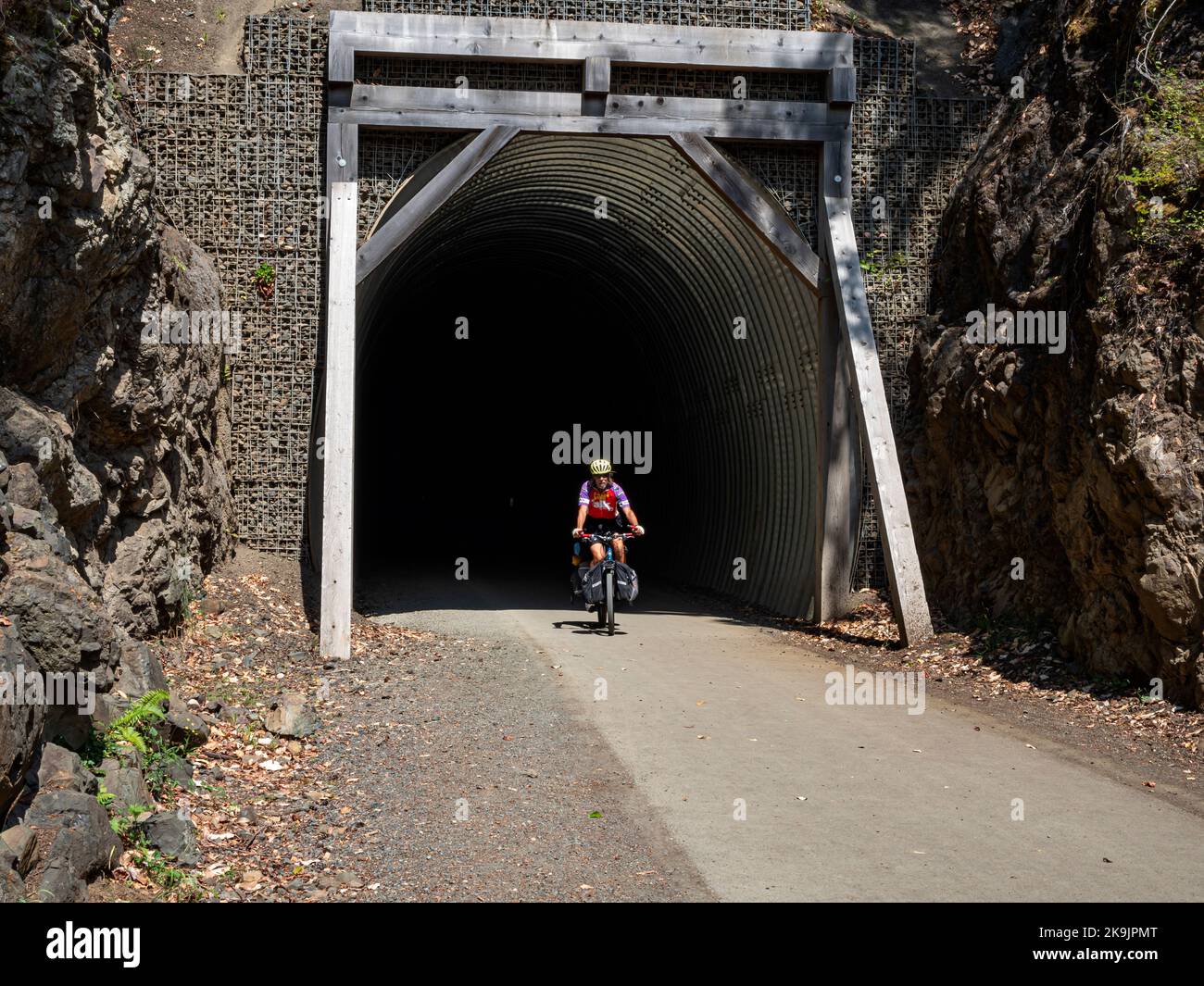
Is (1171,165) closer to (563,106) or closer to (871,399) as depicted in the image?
(871,399)

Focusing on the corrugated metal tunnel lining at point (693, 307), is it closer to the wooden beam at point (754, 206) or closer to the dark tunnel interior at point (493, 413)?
the wooden beam at point (754, 206)

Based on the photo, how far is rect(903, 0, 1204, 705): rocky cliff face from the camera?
8.79 metres

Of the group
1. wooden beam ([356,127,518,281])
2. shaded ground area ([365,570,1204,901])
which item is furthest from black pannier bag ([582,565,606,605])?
wooden beam ([356,127,518,281])

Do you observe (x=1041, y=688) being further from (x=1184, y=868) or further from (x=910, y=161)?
(x=910, y=161)

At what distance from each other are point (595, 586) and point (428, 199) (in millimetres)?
4369

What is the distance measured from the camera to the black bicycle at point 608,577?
41.0 ft

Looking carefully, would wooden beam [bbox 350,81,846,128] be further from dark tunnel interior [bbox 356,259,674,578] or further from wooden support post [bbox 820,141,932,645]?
dark tunnel interior [bbox 356,259,674,578]

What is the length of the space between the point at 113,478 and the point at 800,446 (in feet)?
26.0

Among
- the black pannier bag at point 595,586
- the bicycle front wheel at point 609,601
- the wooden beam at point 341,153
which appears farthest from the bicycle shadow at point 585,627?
the wooden beam at point 341,153

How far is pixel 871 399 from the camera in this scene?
1242 cm

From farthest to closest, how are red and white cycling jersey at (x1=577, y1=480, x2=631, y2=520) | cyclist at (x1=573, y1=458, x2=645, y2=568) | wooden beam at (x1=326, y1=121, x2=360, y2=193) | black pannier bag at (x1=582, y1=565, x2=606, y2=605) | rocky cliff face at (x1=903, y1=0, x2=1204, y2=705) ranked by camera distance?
red and white cycling jersey at (x1=577, y1=480, x2=631, y2=520) → cyclist at (x1=573, y1=458, x2=645, y2=568) → black pannier bag at (x1=582, y1=565, x2=606, y2=605) → wooden beam at (x1=326, y1=121, x2=360, y2=193) → rocky cliff face at (x1=903, y1=0, x2=1204, y2=705)

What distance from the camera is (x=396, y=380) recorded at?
3033 centimetres

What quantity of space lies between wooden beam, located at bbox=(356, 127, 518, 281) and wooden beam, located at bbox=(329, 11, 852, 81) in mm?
959

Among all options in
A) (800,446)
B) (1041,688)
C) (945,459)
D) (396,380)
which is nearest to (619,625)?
(800,446)
